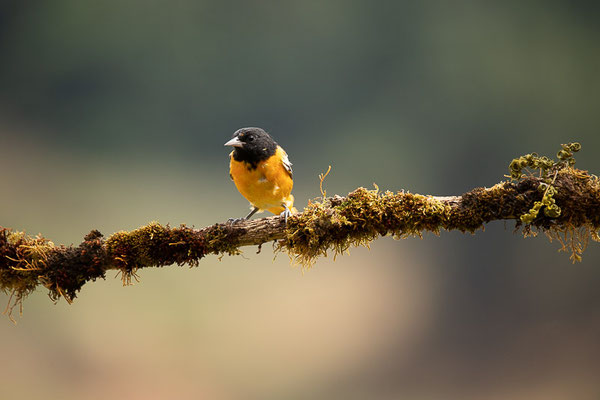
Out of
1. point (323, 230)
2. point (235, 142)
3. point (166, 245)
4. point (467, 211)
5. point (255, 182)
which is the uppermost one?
point (235, 142)

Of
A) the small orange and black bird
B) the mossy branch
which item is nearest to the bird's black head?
the small orange and black bird

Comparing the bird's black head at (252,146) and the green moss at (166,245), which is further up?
the bird's black head at (252,146)

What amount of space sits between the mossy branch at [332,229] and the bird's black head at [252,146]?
1.47 feet

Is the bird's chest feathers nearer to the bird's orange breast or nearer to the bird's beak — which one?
the bird's orange breast

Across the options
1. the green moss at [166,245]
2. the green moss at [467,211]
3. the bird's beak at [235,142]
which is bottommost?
the green moss at [166,245]

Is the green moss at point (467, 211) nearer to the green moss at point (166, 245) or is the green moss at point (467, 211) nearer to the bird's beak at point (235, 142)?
the green moss at point (166, 245)

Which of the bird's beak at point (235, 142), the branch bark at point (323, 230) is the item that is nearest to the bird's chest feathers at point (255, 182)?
the bird's beak at point (235, 142)

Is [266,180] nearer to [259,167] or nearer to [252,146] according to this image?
[259,167]

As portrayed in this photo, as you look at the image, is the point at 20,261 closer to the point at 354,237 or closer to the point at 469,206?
the point at 354,237

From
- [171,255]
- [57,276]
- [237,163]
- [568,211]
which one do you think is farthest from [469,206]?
[57,276]

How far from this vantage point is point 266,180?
9.86 feet

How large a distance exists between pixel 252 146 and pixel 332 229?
0.81 m

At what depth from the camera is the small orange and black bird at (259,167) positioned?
2980 mm

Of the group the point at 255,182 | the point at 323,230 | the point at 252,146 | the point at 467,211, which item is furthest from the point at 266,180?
the point at 467,211
